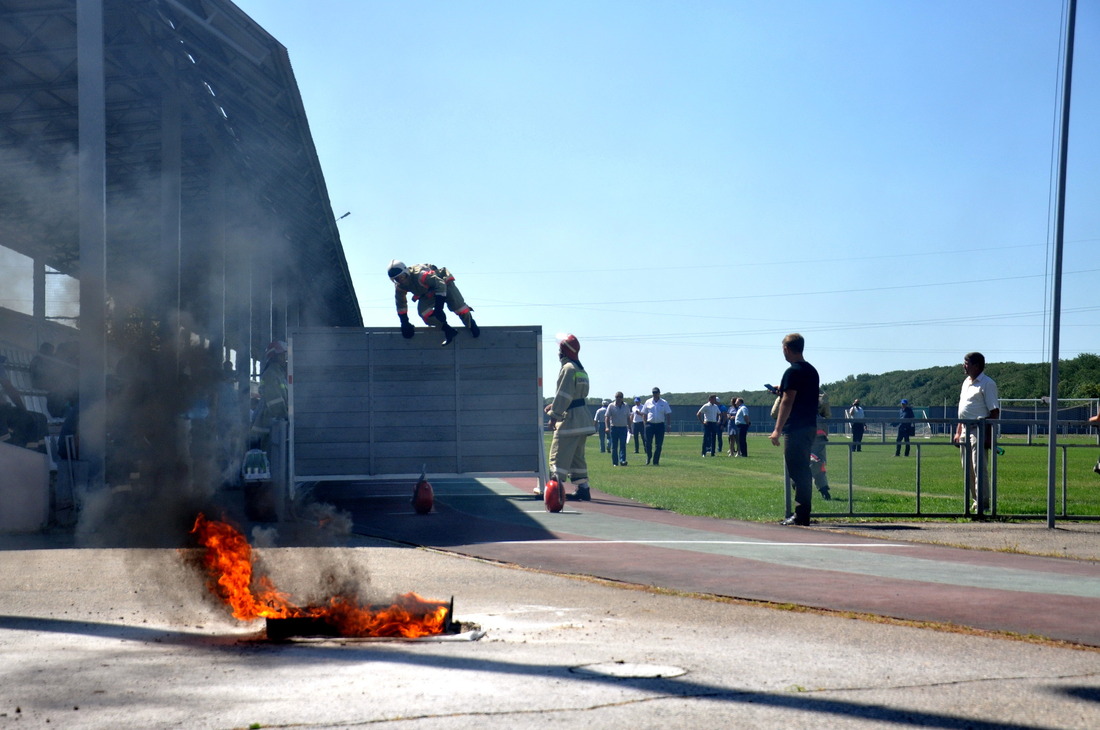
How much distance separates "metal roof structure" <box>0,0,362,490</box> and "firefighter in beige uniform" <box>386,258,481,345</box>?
9.16ft

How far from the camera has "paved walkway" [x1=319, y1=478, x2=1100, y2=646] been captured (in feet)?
20.3

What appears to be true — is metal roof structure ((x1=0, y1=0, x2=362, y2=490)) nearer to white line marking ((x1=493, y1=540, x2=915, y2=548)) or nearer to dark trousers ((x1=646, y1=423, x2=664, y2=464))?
white line marking ((x1=493, y1=540, x2=915, y2=548))

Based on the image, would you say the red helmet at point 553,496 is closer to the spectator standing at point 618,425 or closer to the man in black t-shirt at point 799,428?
the man in black t-shirt at point 799,428

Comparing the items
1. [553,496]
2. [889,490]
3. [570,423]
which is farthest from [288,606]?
[889,490]

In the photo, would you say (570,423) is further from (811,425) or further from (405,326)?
(811,425)

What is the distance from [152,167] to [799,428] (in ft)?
40.8

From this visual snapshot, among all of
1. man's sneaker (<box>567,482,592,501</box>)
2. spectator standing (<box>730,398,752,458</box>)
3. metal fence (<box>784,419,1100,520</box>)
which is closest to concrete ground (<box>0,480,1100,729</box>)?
metal fence (<box>784,419,1100,520</box>)

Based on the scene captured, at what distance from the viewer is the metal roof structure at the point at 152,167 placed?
1140cm

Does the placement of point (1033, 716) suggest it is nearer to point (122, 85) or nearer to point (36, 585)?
point (36, 585)

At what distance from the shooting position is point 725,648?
16.3ft

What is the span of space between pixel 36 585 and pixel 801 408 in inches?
288

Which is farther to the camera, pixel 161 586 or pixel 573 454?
pixel 573 454

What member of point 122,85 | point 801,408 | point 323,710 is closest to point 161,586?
point 323,710

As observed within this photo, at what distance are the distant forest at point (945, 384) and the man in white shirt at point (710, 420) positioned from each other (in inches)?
1420
